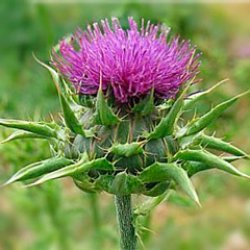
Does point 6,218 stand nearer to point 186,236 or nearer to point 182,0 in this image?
point 186,236

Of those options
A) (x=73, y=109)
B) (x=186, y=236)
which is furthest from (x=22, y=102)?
(x=73, y=109)

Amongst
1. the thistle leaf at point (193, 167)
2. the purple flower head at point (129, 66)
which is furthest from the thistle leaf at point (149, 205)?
the purple flower head at point (129, 66)

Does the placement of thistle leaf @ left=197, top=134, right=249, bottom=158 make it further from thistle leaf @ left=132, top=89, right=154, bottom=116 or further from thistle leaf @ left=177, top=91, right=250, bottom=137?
thistle leaf @ left=132, top=89, right=154, bottom=116

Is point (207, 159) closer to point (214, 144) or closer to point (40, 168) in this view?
point (214, 144)

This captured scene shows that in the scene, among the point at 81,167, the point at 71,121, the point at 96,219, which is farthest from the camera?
the point at 96,219

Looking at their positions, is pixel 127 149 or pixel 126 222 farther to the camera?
pixel 126 222

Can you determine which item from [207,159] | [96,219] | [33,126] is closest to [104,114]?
[33,126]

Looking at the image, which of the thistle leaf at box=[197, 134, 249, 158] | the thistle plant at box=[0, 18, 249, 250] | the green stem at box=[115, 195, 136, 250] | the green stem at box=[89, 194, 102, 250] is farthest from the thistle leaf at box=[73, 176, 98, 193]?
the green stem at box=[89, 194, 102, 250]
